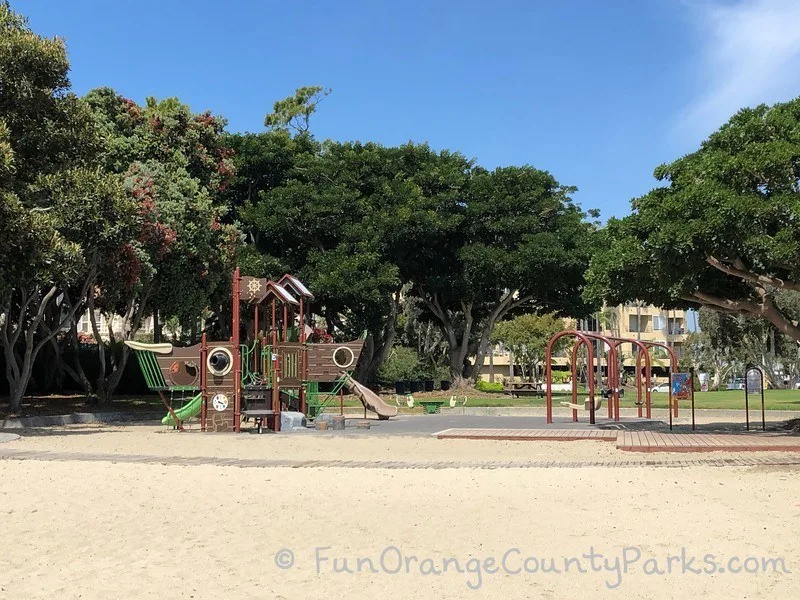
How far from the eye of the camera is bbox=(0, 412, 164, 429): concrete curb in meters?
21.5

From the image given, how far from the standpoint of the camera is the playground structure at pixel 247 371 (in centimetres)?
2108

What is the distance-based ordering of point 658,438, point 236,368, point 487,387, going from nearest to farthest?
point 658,438
point 236,368
point 487,387

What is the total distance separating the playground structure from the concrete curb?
291cm

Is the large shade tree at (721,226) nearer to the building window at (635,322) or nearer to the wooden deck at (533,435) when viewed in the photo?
the wooden deck at (533,435)

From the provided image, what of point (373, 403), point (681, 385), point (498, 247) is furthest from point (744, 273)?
point (498, 247)

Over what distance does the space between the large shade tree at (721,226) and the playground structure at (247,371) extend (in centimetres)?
804

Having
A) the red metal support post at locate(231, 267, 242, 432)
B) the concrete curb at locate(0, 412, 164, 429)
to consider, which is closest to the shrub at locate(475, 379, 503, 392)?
the concrete curb at locate(0, 412, 164, 429)

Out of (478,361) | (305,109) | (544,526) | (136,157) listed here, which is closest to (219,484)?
(544,526)

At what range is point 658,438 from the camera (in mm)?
16453

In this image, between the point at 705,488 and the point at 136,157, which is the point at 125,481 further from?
the point at 136,157

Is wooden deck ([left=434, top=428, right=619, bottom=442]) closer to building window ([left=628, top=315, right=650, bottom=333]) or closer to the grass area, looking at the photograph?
the grass area

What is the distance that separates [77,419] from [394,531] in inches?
755

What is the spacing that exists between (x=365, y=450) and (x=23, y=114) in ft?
37.5

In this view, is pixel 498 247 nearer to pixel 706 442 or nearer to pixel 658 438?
pixel 658 438
